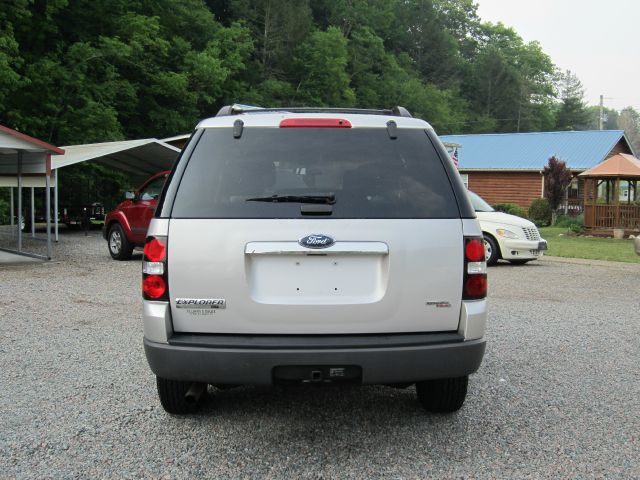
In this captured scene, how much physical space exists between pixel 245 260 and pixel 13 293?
7.72m

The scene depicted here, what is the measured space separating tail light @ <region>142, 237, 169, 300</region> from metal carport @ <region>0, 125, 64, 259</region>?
37.0 ft

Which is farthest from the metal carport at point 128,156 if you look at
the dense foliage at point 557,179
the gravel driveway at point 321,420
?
the dense foliage at point 557,179

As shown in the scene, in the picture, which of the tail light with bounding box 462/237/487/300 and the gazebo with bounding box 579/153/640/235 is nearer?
the tail light with bounding box 462/237/487/300

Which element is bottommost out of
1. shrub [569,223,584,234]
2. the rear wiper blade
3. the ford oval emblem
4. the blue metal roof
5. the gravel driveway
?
the gravel driveway

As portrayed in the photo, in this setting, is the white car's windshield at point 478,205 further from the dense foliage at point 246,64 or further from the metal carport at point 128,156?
the dense foliage at point 246,64

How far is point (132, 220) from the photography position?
14.4 m

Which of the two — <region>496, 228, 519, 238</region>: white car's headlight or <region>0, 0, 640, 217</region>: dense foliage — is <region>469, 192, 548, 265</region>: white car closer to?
<region>496, 228, 519, 238</region>: white car's headlight

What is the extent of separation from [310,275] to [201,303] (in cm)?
60

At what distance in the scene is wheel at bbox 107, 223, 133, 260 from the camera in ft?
47.6

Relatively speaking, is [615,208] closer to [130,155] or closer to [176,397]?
[130,155]

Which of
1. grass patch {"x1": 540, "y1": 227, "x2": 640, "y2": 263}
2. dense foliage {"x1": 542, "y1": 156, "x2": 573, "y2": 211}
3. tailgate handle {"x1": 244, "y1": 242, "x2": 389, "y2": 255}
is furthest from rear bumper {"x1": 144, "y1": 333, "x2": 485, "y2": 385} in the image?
dense foliage {"x1": 542, "y1": 156, "x2": 573, "y2": 211}

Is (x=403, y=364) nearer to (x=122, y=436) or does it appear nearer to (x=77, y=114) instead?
(x=122, y=436)

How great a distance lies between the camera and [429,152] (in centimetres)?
389

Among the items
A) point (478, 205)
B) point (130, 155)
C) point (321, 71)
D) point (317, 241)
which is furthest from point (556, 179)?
point (317, 241)
